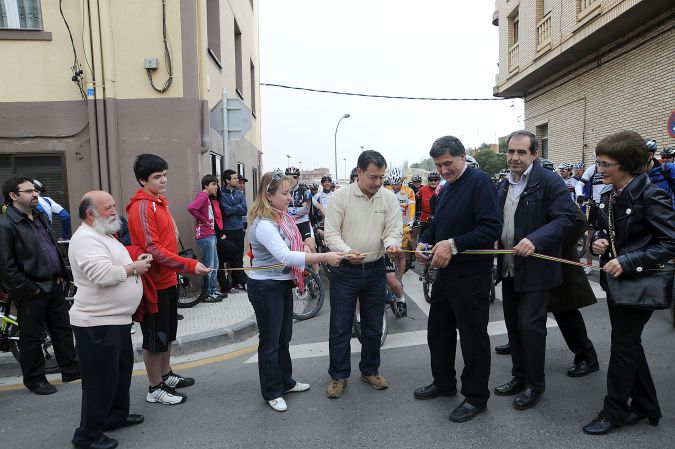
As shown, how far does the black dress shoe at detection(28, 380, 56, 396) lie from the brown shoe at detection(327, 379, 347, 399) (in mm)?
2535

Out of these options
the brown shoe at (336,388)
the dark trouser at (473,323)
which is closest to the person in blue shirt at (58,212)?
the brown shoe at (336,388)

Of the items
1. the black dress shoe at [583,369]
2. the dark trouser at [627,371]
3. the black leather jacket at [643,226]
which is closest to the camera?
the black leather jacket at [643,226]

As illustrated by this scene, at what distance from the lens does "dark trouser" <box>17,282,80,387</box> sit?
4.45m

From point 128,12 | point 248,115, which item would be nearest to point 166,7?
point 128,12

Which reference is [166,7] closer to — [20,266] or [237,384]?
[20,266]

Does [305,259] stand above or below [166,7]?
below

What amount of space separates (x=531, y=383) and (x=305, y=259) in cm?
202

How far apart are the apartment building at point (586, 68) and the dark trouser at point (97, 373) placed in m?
10.7

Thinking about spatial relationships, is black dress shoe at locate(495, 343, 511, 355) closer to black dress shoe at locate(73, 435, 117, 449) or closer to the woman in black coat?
the woman in black coat

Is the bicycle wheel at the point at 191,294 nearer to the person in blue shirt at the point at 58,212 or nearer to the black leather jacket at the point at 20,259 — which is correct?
the person in blue shirt at the point at 58,212

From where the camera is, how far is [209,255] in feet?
25.1

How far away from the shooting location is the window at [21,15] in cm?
764

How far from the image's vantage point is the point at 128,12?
7590 millimetres

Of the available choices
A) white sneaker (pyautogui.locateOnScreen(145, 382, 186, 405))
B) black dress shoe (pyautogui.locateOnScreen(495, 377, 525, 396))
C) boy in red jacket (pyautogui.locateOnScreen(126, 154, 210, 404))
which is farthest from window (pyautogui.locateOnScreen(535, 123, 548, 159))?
white sneaker (pyautogui.locateOnScreen(145, 382, 186, 405))
